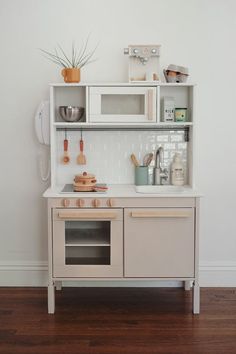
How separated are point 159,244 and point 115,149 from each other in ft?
2.70

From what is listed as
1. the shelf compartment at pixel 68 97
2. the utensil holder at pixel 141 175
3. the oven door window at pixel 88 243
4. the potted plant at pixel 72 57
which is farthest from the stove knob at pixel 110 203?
the potted plant at pixel 72 57

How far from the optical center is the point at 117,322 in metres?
2.98

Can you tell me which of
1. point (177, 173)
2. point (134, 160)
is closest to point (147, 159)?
point (134, 160)

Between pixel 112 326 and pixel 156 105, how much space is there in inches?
56.6

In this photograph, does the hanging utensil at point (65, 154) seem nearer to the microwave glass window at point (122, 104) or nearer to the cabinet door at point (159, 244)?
the microwave glass window at point (122, 104)

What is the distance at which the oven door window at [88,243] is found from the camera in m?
3.11

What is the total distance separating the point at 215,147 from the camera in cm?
356

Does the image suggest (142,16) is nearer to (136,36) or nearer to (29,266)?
(136,36)

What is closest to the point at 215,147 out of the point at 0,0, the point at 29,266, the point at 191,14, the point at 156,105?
the point at 156,105

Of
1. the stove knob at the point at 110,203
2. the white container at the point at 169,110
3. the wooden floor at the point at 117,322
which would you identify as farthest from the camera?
the white container at the point at 169,110

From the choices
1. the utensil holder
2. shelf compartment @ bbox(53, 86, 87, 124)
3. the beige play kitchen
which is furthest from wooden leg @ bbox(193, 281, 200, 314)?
shelf compartment @ bbox(53, 86, 87, 124)

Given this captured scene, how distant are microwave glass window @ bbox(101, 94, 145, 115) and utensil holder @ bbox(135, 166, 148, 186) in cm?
41

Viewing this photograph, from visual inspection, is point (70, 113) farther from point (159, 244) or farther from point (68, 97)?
point (159, 244)

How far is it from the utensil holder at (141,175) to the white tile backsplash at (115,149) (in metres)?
0.10
